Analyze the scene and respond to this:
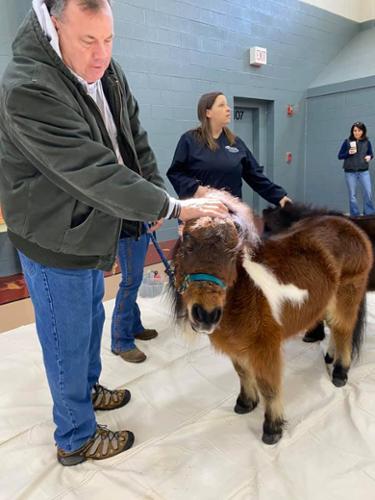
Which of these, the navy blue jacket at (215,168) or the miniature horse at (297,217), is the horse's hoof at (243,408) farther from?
the navy blue jacket at (215,168)

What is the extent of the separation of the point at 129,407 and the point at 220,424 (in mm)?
476

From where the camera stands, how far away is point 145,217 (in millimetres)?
1137

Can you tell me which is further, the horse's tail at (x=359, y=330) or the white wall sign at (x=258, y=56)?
the white wall sign at (x=258, y=56)

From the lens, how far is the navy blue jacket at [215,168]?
104 inches

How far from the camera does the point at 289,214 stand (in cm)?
204

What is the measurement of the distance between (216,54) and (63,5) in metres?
4.86

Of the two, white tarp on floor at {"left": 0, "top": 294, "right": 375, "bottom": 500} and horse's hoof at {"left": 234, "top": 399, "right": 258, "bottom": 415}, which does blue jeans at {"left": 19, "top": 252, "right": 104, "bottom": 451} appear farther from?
horse's hoof at {"left": 234, "top": 399, "right": 258, "bottom": 415}

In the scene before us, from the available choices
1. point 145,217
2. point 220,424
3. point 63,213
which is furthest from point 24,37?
point 220,424

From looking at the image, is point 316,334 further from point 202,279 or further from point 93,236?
point 93,236

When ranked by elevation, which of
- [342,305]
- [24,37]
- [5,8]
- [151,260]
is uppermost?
[5,8]

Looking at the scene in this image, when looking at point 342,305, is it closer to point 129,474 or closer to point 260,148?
point 129,474

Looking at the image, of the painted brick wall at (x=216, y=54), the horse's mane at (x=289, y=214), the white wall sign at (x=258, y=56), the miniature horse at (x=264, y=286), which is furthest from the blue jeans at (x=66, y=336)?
the white wall sign at (x=258, y=56)

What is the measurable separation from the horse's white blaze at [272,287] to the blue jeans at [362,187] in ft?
17.7

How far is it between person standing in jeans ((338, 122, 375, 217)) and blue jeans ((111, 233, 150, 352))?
5.08 metres
